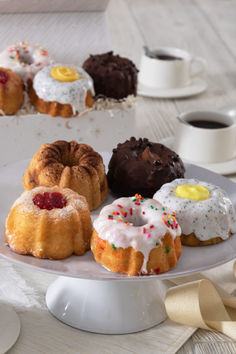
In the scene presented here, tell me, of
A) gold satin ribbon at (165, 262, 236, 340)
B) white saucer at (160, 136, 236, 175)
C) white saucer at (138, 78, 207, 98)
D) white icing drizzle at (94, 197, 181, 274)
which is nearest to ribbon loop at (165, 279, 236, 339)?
gold satin ribbon at (165, 262, 236, 340)

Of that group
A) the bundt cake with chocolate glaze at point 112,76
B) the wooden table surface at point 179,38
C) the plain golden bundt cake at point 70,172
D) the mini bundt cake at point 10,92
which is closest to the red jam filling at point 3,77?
the mini bundt cake at point 10,92

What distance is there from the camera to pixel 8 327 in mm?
1123

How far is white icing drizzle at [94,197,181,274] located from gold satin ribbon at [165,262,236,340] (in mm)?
148

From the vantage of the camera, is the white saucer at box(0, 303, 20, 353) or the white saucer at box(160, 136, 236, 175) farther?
the white saucer at box(160, 136, 236, 175)

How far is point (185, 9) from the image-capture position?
331cm

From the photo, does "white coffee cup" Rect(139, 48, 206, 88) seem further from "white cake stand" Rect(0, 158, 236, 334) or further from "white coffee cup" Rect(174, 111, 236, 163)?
"white cake stand" Rect(0, 158, 236, 334)

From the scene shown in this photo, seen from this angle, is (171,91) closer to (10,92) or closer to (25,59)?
(25,59)

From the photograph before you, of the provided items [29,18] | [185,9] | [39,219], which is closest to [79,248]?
[39,219]

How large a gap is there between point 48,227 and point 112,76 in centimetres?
76

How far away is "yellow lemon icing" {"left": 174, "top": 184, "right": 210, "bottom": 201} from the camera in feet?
3.83

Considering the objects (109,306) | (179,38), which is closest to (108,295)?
(109,306)

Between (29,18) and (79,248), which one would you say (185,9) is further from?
(79,248)

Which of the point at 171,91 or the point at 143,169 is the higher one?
the point at 143,169

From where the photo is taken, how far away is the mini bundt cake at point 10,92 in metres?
1.64
